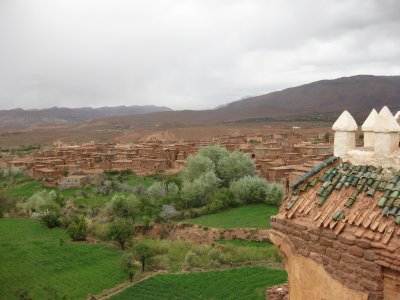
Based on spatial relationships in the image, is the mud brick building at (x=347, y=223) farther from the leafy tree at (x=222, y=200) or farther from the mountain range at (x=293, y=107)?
the mountain range at (x=293, y=107)

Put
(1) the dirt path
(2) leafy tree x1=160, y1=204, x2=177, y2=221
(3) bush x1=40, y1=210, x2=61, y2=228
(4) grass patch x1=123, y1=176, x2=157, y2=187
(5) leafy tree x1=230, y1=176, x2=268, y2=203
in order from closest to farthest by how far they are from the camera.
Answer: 1. (1) the dirt path
2. (2) leafy tree x1=160, y1=204, x2=177, y2=221
3. (3) bush x1=40, y1=210, x2=61, y2=228
4. (5) leafy tree x1=230, y1=176, x2=268, y2=203
5. (4) grass patch x1=123, y1=176, x2=157, y2=187

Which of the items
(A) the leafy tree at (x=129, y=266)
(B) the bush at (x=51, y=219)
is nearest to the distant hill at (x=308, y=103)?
(B) the bush at (x=51, y=219)

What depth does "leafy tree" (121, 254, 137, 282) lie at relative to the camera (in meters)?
20.9

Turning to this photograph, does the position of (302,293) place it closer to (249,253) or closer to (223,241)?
(249,253)

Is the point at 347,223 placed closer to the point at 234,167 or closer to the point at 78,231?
the point at 78,231

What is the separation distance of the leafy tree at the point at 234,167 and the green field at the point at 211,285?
58.1 ft

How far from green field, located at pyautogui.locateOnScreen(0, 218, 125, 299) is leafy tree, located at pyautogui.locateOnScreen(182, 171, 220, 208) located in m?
10.1

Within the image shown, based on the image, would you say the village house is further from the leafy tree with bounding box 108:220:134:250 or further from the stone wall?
the stone wall

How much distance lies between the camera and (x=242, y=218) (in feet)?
98.0

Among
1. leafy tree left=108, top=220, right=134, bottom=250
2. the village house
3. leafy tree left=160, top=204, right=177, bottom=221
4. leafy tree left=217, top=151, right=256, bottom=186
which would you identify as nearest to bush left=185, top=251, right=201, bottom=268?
leafy tree left=108, top=220, right=134, bottom=250

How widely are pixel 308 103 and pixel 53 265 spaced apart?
149921mm

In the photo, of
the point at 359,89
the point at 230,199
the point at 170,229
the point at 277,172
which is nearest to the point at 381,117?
the point at 170,229

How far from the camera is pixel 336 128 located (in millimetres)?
5285

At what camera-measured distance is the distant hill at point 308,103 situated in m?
136
